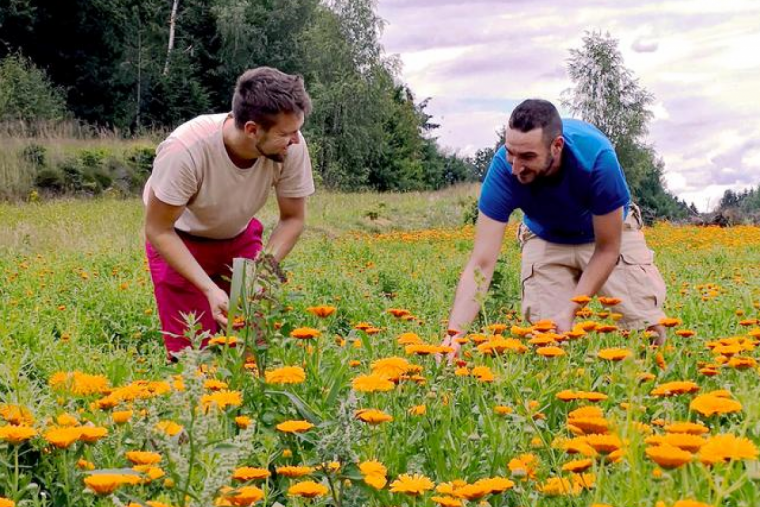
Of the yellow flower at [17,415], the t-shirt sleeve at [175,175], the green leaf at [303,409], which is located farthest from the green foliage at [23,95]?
the green leaf at [303,409]

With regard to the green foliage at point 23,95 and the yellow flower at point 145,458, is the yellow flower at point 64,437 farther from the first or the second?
the green foliage at point 23,95

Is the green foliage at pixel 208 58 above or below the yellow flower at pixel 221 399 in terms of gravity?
above

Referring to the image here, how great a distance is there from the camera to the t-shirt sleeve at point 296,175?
4.32 meters

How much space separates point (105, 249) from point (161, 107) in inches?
1204

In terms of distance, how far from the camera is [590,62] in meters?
46.8

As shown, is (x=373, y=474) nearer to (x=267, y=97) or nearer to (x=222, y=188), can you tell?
(x=267, y=97)

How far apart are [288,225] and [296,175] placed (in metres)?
0.27

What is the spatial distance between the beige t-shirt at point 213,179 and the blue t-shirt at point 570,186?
949 millimetres

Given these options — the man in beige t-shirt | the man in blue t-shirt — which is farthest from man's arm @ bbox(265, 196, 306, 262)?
the man in blue t-shirt

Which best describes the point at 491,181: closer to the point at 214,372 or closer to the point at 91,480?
the point at 214,372

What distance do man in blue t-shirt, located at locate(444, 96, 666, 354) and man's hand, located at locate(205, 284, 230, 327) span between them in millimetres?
905

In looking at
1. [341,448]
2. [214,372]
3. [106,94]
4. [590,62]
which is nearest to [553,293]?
[214,372]

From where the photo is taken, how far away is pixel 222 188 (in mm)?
4160

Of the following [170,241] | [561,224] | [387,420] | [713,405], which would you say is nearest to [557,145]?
[561,224]
